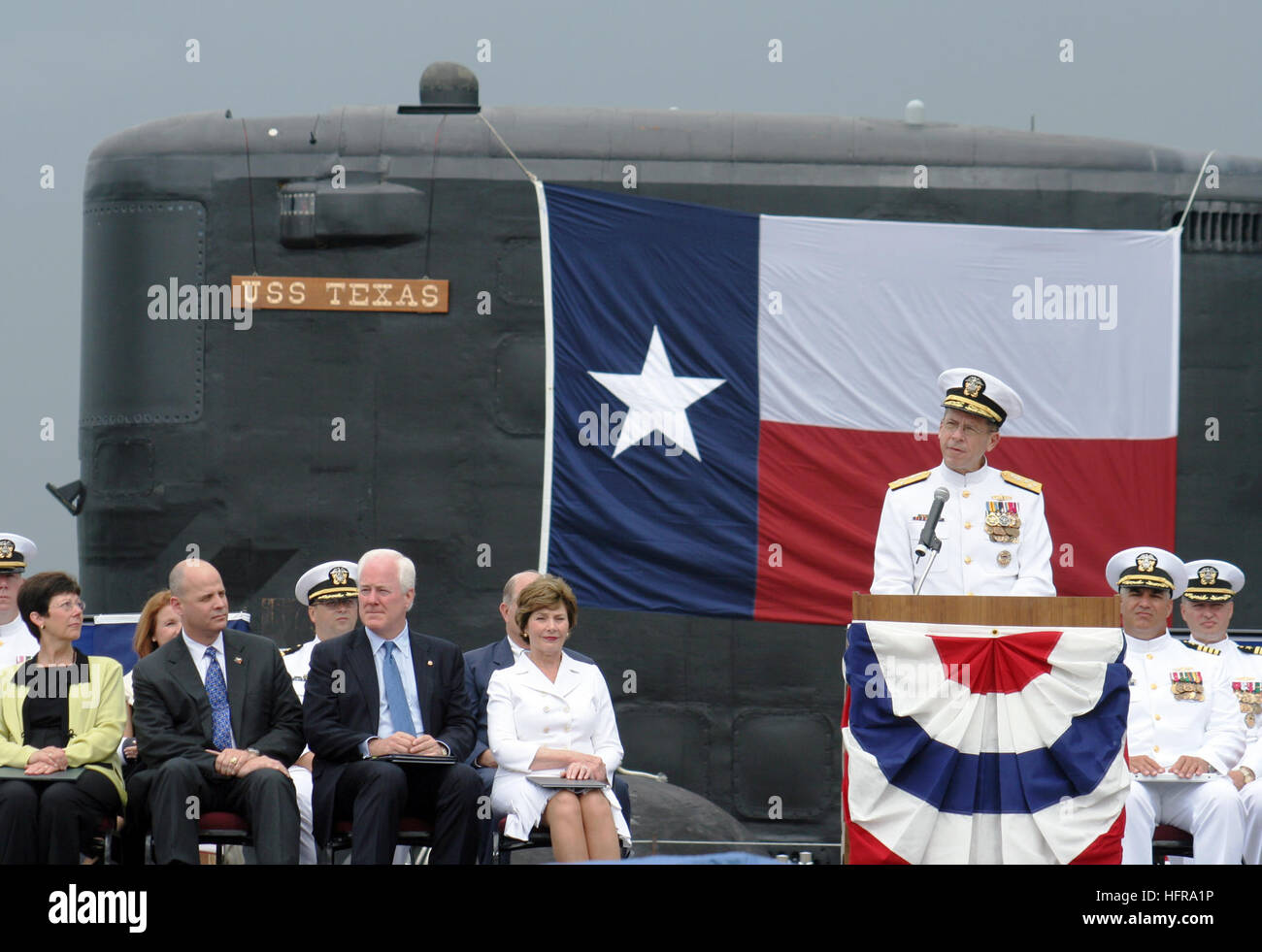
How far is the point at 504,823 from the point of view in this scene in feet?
24.2

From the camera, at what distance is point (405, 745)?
24.3ft

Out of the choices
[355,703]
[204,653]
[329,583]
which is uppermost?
[329,583]

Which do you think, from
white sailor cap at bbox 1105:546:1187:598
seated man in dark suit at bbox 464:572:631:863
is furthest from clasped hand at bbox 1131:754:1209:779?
seated man in dark suit at bbox 464:572:631:863

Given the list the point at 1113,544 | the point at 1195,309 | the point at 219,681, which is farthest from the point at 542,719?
the point at 1195,309

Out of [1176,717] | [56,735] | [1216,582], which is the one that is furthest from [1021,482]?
[56,735]

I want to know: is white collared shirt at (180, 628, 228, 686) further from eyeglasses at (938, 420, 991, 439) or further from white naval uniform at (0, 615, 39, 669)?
eyeglasses at (938, 420, 991, 439)

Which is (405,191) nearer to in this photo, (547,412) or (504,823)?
(547,412)

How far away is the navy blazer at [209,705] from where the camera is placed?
24.0 feet

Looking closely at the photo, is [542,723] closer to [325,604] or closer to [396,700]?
[396,700]

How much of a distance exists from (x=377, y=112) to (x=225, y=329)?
1.80m

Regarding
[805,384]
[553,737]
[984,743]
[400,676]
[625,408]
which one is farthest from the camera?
[805,384]

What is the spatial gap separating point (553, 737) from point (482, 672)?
0.77 m

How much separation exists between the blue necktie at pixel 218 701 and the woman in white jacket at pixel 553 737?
4.15ft

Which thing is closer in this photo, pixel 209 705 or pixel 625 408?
pixel 209 705
